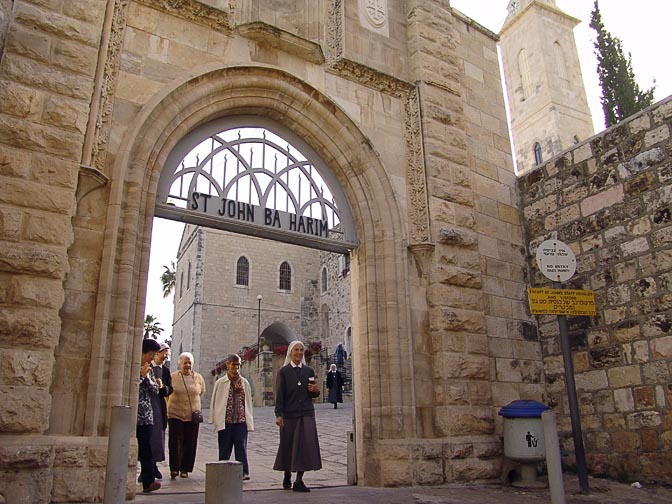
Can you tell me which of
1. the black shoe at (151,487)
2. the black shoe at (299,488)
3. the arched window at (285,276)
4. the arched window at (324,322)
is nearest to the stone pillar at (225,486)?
the black shoe at (299,488)

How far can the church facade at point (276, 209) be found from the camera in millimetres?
4426

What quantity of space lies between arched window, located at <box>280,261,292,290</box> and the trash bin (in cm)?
2941

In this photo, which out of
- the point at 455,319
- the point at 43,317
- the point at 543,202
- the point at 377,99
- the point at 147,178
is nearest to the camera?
the point at 43,317

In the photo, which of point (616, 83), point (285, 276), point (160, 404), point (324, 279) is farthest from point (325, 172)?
point (285, 276)

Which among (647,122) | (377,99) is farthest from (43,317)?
(647,122)

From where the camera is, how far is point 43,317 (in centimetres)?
431

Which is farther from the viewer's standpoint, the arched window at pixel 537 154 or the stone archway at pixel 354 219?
the arched window at pixel 537 154

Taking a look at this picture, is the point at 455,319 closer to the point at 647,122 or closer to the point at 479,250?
the point at 479,250

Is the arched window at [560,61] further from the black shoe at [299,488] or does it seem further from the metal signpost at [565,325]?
the black shoe at [299,488]

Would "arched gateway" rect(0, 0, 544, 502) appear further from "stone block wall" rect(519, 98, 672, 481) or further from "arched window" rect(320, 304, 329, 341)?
"arched window" rect(320, 304, 329, 341)

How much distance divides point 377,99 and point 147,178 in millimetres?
3368

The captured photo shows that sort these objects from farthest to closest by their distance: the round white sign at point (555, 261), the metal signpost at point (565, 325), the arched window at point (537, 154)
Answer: the arched window at point (537, 154), the round white sign at point (555, 261), the metal signpost at point (565, 325)

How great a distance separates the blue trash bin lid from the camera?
613cm

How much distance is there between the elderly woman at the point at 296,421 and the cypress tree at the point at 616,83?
16.5 m
